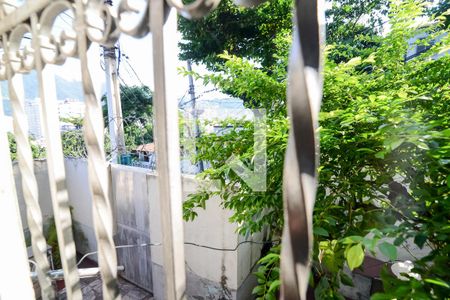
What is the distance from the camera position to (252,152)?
119cm

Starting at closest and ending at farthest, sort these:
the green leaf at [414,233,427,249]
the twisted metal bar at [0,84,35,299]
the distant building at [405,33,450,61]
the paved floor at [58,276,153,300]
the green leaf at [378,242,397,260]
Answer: the green leaf at [378,242,397,260]
the green leaf at [414,233,427,249]
the twisted metal bar at [0,84,35,299]
the distant building at [405,33,450,61]
the paved floor at [58,276,153,300]

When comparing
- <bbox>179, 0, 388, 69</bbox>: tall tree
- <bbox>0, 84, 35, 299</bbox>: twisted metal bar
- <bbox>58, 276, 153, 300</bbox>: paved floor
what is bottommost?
<bbox>58, 276, 153, 300</bbox>: paved floor

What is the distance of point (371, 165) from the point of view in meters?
1.01

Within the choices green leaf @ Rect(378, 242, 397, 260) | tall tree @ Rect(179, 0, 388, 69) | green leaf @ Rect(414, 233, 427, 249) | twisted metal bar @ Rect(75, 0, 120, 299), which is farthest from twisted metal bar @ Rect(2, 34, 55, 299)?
tall tree @ Rect(179, 0, 388, 69)

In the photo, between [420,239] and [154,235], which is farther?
[154,235]

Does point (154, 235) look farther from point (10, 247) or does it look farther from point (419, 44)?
point (419, 44)

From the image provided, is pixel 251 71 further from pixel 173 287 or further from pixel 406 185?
pixel 173 287

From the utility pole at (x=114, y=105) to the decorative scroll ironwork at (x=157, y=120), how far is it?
3752 millimetres

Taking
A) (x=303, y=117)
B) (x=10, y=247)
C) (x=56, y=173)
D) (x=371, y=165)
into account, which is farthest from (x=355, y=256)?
(x=10, y=247)

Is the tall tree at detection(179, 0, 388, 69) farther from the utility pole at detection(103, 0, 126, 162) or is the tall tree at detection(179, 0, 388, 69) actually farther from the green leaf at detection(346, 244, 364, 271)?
the green leaf at detection(346, 244, 364, 271)

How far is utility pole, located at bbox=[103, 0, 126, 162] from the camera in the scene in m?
4.21

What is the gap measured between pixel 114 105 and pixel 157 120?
4424 millimetres

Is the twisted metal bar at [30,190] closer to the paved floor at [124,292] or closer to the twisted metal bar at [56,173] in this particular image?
the twisted metal bar at [56,173]

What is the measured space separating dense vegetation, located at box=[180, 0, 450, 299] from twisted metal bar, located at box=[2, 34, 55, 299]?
0.63 m
